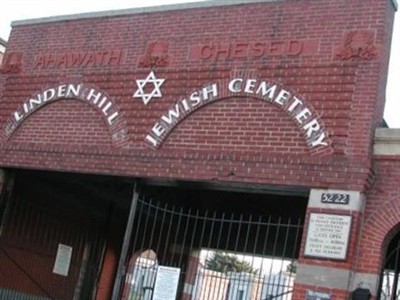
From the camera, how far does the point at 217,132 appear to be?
457 inches

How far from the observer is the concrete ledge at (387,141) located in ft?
33.8

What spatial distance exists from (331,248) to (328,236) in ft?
0.62

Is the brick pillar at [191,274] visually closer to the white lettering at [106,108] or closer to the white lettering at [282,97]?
the white lettering at [106,108]

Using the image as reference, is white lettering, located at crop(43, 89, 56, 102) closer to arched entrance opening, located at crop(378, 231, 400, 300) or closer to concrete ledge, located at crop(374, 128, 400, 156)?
concrete ledge, located at crop(374, 128, 400, 156)

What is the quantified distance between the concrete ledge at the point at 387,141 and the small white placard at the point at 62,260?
8665 millimetres

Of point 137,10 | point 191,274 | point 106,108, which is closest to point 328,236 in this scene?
point 106,108

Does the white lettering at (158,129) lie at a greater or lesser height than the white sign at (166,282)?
greater

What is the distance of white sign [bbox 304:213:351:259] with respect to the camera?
990 cm

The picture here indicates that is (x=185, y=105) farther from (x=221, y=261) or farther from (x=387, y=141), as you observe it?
(x=221, y=261)

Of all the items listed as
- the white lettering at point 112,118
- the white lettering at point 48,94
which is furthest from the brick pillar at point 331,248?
the white lettering at point 48,94

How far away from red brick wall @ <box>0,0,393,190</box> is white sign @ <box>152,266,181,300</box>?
163 centimetres

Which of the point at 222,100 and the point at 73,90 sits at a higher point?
the point at 73,90

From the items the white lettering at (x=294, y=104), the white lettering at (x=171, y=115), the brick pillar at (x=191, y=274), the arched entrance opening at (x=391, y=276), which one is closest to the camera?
the white lettering at (x=294, y=104)

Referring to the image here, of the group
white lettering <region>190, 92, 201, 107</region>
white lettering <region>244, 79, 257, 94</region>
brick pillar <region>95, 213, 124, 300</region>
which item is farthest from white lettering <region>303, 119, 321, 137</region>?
brick pillar <region>95, 213, 124, 300</region>
